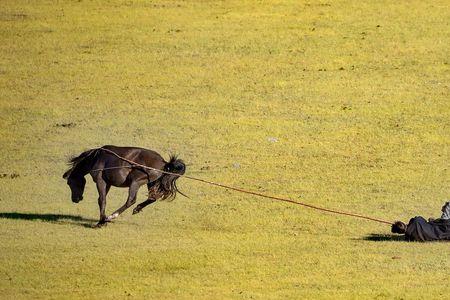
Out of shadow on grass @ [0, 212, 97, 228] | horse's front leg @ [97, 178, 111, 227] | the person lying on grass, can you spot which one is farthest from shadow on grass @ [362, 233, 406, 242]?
shadow on grass @ [0, 212, 97, 228]

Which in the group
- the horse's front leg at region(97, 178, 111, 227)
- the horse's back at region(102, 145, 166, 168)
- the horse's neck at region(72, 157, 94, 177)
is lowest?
the horse's front leg at region(97, 178, 111, 227)

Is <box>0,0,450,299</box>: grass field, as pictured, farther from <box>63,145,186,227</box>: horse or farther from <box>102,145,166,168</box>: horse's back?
<box>102,145,166,168</box>: horse's back

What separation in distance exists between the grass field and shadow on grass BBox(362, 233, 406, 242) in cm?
7

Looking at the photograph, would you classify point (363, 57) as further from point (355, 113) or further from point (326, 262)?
point (326, 262)

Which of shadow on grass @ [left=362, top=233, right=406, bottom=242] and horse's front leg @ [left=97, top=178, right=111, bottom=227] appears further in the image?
horse's front leg @ [left=97, top=178, right=111, bottom=227]

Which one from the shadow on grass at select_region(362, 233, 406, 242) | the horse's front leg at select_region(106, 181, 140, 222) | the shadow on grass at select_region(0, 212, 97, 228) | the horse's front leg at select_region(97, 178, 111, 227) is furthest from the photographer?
the shadow on grass at select_region(0, 212, 97, 228)

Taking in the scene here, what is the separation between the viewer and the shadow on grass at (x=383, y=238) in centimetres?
2172

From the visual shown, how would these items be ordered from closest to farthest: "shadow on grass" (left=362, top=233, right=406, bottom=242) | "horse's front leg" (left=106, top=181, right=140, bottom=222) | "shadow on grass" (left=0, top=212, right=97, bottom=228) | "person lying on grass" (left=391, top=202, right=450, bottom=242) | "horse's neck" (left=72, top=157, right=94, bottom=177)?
"person lying on grass" (left=391, top=202, right=450, bottom=242) < "shadow on grass" (left=362, top=233, right=406, bottom=242) < "horse's front leg" (left=106, top=181, right=140, bottom=222) < "horse's neck" (left=72, top=157, right=94, bottom=177) < "shadow on grass" (left=0, top=212, right=97, bottom=228)

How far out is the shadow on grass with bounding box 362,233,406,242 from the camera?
71.3 ft

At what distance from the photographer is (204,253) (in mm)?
20812

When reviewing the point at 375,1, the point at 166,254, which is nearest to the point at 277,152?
the point at 166,254

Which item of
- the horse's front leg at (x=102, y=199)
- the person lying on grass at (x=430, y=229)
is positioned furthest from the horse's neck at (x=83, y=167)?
the person lying on grass at (x=430, y=229)

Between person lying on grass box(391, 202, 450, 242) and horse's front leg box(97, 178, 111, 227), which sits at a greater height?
horse's front leg box(97, 178, 111, 227)

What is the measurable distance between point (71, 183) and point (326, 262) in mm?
6265
